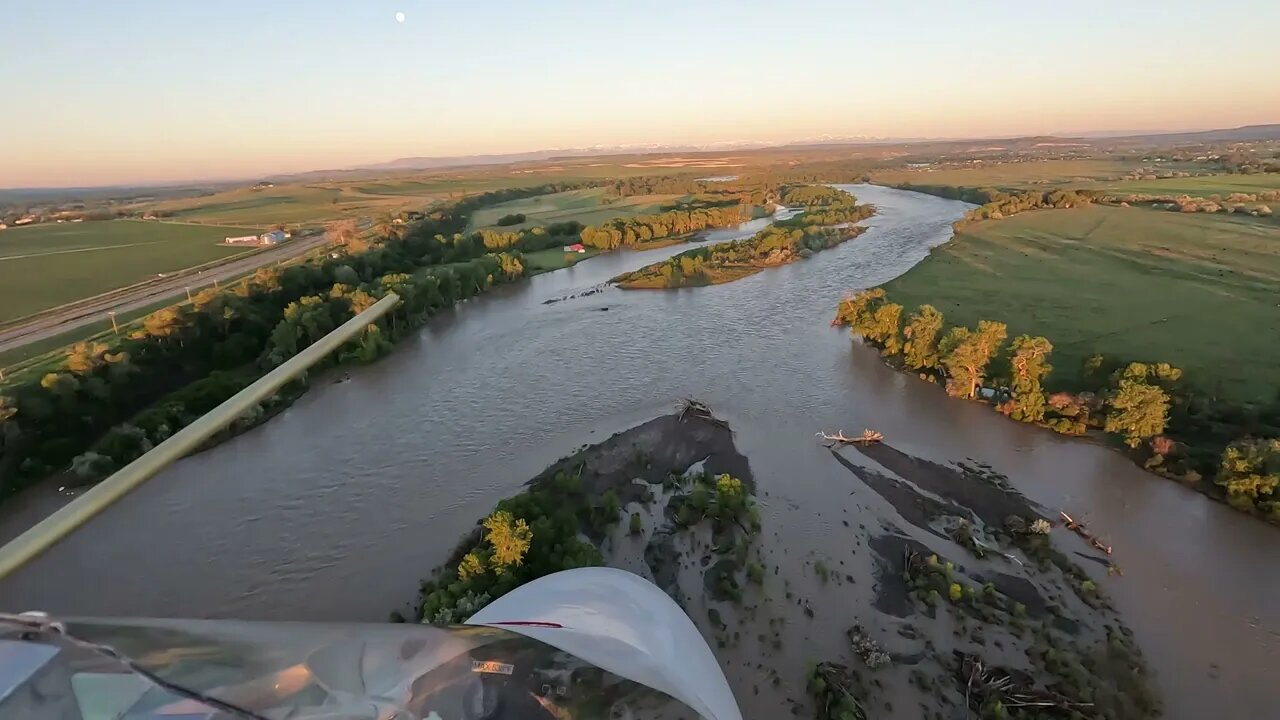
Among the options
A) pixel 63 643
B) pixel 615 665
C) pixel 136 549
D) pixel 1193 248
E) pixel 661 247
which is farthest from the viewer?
pixel 661 247

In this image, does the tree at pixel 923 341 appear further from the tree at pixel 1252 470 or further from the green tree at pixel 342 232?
the green tree at pixel 342 232

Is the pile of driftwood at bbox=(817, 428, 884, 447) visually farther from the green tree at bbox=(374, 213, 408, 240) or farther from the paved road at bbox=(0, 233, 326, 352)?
the green tree at bbox=(374, 213, 408, 240)

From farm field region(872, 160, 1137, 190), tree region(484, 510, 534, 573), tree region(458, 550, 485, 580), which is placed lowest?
tree region(458, 550, 485, 580)

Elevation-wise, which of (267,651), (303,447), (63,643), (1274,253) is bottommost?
(303,447)

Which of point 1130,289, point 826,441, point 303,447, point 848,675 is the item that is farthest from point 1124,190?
point 303,447

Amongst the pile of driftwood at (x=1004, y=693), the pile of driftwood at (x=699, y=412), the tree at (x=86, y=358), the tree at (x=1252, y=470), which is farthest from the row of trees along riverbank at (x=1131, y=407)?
the tree at (x=86, y=358)

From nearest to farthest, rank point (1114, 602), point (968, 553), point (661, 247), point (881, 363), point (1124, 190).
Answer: point (1114, 602), point (968, 553), point (881, 363), point (661, 247), point (1124, 190)

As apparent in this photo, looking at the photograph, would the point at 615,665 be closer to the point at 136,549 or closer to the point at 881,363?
the point at 136,549

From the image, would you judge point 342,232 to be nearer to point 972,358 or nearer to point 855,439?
point 855,439

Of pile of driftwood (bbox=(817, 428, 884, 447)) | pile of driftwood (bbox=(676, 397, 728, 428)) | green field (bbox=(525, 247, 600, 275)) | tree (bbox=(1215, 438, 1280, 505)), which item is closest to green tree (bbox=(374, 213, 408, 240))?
green field (bbox=(525, 247, 600, 275))
